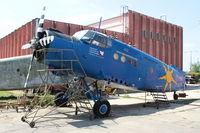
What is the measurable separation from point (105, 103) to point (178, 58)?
27275 mm

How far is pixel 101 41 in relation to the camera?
1089 cm

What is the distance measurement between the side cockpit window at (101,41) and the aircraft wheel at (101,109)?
2764 mm

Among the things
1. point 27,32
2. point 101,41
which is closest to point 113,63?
point 101,41

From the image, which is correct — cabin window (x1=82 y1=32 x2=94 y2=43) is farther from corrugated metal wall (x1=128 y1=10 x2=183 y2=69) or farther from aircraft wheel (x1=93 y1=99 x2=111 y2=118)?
corrugated metal wall (x1=128 y1=10 x2=183 y2=69)

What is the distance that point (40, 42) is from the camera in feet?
30.6

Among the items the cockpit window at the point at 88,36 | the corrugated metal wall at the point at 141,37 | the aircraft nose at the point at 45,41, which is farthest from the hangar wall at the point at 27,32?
the aircraft nose at the point at 45,41

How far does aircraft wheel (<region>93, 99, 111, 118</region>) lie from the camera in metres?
9.84

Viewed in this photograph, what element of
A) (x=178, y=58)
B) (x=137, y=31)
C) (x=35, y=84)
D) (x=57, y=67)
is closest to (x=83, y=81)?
(x=57, y=67)

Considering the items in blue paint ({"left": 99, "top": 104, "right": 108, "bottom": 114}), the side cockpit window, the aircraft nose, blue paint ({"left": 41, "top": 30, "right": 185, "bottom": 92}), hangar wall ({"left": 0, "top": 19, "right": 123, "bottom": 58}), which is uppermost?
hangar wall ({"left": 0, "top": 19, "right": 123, "bottom": 58})

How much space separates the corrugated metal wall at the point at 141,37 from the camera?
2095cm

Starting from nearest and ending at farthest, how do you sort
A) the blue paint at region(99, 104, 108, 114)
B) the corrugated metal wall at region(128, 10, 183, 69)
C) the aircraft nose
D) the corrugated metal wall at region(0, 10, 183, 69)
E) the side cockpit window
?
the aircraft nose → the blue paint at region(99, 104, 108, 114) → the side cockpit window → the corrugated metal wall at region(0, 10, 183, 69) → the corrugated metal wall at region(128, 10, 183, 69)

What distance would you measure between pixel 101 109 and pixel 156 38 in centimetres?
2256

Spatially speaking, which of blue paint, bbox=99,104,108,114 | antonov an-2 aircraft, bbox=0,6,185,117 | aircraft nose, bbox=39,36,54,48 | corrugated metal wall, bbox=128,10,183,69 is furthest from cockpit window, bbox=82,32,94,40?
corrugated metal wall, bbox=128,10,183,69

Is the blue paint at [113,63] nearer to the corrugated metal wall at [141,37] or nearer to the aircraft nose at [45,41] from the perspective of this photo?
the aircraft nose at [45,41]
